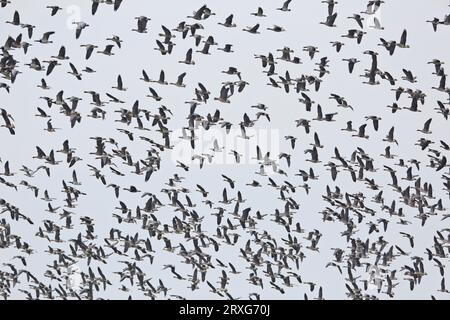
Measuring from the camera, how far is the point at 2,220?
3051 inches

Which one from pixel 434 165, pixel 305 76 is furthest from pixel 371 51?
pixel 434 165

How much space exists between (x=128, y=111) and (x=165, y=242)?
294 inches

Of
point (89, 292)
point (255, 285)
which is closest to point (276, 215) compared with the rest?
point (255, 285)

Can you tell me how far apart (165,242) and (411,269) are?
1048cm

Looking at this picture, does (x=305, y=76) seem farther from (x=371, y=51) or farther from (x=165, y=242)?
(x=165, y=242)

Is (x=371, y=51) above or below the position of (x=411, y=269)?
above

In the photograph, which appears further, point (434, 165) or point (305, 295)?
point (305, 295)
